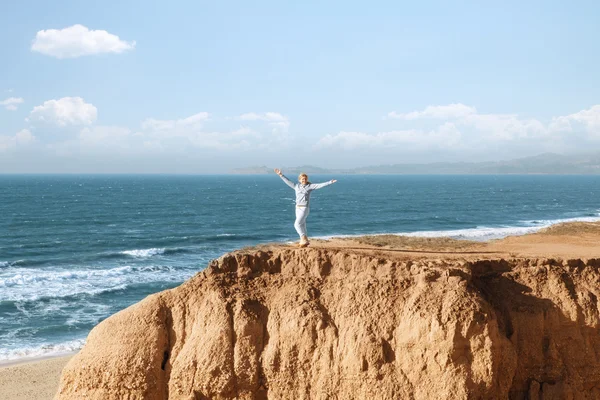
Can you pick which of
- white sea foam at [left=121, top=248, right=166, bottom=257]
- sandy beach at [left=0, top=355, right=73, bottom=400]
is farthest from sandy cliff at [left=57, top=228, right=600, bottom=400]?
white sea foam at [left=121, top=248, right=166, bottom=257]

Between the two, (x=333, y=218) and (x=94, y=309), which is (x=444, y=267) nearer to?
(x=94, y=309)

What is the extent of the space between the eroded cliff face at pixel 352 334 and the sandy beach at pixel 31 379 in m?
11.2

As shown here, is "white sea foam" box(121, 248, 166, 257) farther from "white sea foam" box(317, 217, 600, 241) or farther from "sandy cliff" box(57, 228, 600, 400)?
"sandy cliff" box(57, 228, 600, 400)

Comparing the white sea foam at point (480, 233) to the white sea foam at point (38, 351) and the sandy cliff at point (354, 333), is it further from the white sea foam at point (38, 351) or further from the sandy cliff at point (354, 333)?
the sandy cliff at point (354, 333)

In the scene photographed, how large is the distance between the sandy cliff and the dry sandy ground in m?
1.09

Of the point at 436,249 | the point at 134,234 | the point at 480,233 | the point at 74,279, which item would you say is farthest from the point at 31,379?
the point at 480,233

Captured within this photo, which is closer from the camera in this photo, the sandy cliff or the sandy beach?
the sandy cliff

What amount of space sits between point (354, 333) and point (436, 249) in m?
5.68

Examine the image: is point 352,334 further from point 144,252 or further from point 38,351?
point 144,252

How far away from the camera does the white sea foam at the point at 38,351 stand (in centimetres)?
2869

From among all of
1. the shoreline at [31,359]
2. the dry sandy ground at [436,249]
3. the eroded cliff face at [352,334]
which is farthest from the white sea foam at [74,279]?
the eroded cliff face at [352,334]

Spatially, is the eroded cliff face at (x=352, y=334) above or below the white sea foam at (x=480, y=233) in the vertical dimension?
above

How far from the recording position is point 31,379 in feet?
84.2

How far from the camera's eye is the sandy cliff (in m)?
13.2
